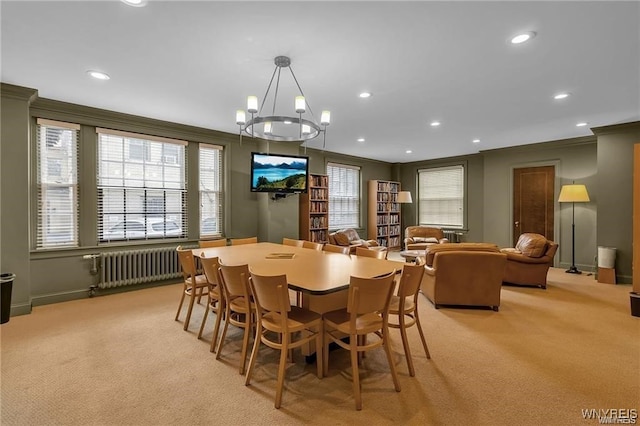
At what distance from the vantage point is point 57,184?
4.21 m

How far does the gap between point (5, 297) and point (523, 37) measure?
18.9ft

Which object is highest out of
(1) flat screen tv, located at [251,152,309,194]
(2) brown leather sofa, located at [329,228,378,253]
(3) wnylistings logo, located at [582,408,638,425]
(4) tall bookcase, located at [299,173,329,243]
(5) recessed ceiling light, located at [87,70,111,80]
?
(5) recessed ceiling light, located at [87,70,111,80]

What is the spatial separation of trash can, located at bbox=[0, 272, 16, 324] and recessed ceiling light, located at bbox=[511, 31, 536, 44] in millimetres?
5620

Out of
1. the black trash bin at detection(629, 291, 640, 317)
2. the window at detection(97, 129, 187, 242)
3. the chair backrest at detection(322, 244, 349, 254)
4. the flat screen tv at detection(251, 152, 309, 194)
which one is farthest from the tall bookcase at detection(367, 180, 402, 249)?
the black trash bin at detection(629, 291, 640, 317)

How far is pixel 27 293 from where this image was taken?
3789mm

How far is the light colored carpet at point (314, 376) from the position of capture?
1978mm

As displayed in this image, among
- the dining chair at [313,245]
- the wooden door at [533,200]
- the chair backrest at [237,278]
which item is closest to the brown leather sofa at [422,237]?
the wooden door at [533,200]

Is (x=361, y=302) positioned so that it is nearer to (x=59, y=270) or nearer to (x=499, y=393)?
(x=499, y=393)

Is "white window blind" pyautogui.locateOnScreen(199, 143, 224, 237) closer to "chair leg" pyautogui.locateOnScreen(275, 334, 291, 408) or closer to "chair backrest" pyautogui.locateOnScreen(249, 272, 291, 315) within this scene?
"chair backrest" pyautogui.locateOnScreen(249, 272, 291, 315)

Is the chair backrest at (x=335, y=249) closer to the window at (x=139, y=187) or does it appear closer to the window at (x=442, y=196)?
the window at (x=139, y=187)

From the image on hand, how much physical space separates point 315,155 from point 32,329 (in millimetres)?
5870

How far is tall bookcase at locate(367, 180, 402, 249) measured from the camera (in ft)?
28.6

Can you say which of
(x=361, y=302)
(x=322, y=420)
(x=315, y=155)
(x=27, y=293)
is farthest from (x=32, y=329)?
(x=315, y=155)

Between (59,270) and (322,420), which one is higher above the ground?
(59,270)
